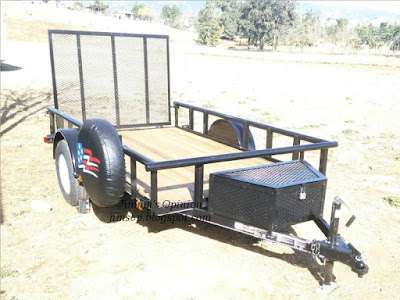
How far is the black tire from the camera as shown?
4.62 metres

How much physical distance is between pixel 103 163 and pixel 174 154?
1.91 meters

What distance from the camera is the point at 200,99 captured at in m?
15.1

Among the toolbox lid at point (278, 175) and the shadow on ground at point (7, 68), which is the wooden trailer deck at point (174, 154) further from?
the shadow on ground at point (7, 68)

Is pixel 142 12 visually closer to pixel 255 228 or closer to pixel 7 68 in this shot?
pixel 7 68

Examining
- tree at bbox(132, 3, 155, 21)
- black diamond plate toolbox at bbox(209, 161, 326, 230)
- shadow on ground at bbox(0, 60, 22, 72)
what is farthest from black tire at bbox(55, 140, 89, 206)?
tree at bbox(132, 3, 155, 21)

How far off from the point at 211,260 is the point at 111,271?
3.28ft

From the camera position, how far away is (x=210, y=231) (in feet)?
15.2

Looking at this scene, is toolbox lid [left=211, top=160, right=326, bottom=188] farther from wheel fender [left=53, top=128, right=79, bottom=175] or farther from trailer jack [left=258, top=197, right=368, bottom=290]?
wheel fender [left=53, top=128, right=79, bottom=175]

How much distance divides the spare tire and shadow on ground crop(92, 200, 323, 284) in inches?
39.4

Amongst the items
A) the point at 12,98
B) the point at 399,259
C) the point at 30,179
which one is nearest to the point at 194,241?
the point at 399,259

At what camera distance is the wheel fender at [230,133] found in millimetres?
5668

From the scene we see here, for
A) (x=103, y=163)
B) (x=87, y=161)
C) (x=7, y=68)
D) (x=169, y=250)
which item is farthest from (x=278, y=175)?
(x=7, y=68)

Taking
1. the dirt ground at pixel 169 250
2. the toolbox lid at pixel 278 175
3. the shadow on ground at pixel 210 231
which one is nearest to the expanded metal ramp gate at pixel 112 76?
the dirt ground at pixel 169 250

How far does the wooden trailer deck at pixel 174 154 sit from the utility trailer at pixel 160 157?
0.01m
